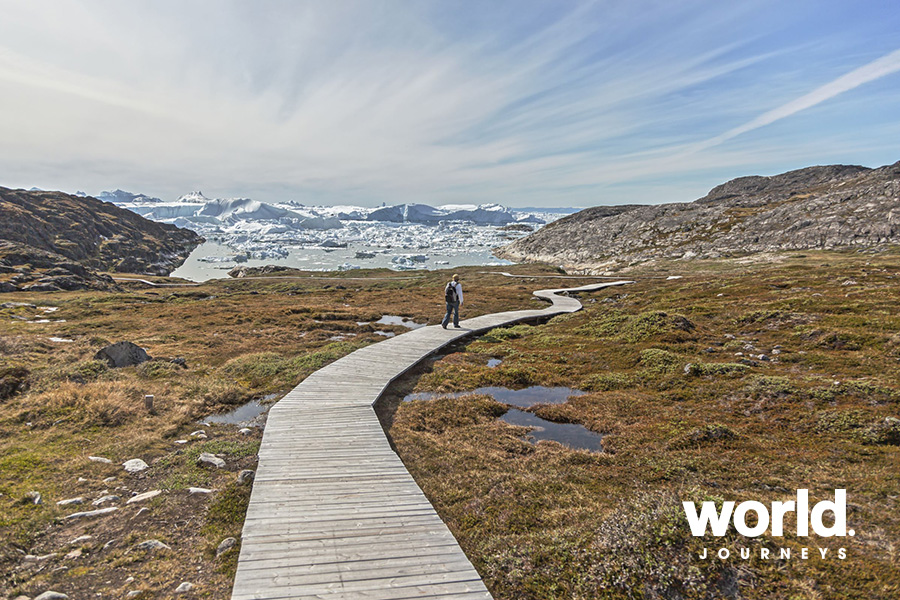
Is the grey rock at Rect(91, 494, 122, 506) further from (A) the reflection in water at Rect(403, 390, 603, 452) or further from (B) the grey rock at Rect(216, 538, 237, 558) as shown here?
(A) the reflection in water at Rect(403, 390, 603, 452)

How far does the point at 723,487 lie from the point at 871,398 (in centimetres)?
660

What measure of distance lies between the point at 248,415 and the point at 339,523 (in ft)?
27.0

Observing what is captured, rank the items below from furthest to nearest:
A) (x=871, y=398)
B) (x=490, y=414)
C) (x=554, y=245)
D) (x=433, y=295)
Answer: (x=554, y=245) → (x=433, y=295) → (x=490, y=414) → (x=871, y=398)

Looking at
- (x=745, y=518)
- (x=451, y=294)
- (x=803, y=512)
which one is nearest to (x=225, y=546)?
(x=745, y=518)

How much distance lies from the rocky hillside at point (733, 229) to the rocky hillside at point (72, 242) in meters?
99.2

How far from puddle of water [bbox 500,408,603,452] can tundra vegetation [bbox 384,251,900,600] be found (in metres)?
0.38

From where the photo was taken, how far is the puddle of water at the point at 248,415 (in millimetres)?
12887

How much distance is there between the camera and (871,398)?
1073cm

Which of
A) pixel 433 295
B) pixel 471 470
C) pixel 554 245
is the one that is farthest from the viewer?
pixel 554 245

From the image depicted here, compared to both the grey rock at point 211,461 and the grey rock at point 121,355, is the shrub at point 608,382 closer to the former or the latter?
the grey rock at point 211,461

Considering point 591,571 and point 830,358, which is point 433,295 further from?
point 591,571

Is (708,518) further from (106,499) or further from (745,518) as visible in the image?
(106,499)

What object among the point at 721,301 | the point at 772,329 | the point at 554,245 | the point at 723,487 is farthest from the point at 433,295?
the point at 554,245

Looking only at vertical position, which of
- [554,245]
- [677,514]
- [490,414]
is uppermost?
[554,245]
